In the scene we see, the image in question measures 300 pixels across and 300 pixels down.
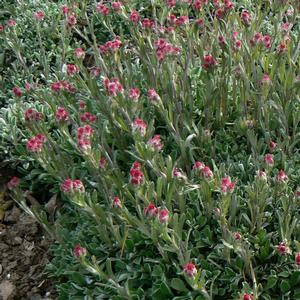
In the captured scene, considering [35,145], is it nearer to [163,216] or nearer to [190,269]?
[163,216]

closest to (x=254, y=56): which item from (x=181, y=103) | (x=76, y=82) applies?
(x=181, y=103)

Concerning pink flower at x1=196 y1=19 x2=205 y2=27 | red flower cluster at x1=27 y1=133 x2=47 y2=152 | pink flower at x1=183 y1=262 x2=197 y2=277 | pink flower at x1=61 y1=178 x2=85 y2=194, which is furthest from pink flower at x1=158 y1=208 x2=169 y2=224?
pink flower at x1=196 y1=19 x2=205 y2=27

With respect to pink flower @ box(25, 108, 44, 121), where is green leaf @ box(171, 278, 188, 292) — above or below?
below

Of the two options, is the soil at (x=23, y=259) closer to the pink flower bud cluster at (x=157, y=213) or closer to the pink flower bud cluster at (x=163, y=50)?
the pink flower bud cluster at (x=157, y=213)

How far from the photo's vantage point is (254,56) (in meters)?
2.64

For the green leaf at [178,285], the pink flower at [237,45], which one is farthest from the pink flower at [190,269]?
the pink flower at [237,45]

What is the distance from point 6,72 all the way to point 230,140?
172 centimetres

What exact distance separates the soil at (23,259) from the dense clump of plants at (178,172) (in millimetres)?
111

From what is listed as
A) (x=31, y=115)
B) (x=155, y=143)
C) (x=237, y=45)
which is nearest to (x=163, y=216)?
(x=155, y=143)

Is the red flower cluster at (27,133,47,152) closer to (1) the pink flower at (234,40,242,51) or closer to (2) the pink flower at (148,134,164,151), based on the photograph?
(2) the pink flower at (148,134,164,151)

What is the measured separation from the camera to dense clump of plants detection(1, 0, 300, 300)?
6.93 feet

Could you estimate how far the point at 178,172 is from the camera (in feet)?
6.86

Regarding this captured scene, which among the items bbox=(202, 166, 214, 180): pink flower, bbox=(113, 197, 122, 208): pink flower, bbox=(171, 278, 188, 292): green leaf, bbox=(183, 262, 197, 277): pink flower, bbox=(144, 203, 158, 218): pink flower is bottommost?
bbox=(171, 278, 188, 292): green leaf

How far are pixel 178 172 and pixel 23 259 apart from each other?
1.08 metres
